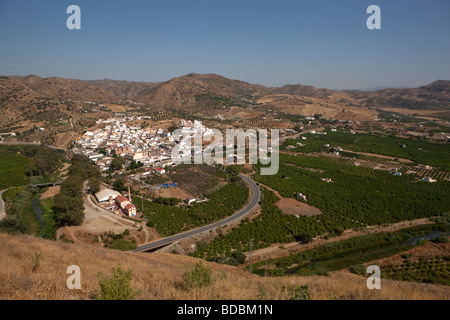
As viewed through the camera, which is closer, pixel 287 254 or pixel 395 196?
pixel 287 254

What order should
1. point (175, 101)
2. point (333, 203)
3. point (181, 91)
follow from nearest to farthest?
1. point (333, 203)
2. point (175, 101)
3. point (181, 91)

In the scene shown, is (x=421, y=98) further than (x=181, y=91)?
Yes

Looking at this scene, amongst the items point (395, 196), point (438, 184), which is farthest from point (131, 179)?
point (438, 184)

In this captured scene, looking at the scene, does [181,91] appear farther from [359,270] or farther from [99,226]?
[359,270]

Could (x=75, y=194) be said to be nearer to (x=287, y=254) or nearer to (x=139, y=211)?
(x=139, y=211)

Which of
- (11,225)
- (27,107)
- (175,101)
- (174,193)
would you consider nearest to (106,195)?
(174,193)

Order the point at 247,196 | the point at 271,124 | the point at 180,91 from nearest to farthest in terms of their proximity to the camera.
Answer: the point at 247,196
the point at 271,124
the point at 180,91

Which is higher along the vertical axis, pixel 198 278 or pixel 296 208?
pixel 198 278

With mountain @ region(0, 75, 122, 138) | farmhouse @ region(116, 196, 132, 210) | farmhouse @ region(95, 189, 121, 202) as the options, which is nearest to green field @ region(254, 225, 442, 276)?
farmhouse @ region(116, 196, 132, 210)

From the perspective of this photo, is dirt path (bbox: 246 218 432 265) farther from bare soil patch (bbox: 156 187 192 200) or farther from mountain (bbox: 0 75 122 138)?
mountain (bbox: 0 75 122 138)
